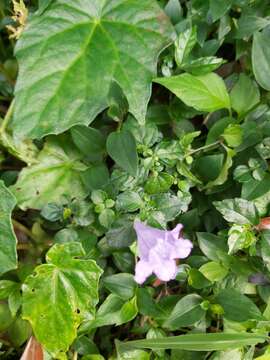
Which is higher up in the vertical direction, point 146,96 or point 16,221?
point 146,96

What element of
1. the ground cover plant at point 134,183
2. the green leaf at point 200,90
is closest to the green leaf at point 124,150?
the ground cover plant at point 134,183

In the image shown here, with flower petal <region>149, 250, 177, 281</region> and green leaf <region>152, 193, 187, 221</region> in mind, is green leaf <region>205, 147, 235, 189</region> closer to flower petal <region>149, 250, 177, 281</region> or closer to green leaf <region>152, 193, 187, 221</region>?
green leaf <region>152, 193, 187, 221</region>

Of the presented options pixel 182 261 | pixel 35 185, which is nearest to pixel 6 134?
pixel 35 185

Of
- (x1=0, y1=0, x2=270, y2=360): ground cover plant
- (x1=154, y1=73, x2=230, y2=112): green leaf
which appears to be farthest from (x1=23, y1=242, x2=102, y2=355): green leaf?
(x1=154, y1=73, x2=230, y2=112): green leaf

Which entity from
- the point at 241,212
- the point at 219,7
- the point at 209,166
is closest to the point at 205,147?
the point at 209,166

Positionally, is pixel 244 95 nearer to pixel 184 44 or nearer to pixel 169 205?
pixel 184 44

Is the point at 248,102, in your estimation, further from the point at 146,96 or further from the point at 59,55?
the point at 59,55

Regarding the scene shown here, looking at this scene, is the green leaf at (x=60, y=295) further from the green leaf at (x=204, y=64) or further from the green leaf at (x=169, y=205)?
the green leaf at (x=204, y=64)
